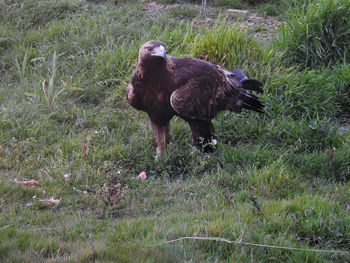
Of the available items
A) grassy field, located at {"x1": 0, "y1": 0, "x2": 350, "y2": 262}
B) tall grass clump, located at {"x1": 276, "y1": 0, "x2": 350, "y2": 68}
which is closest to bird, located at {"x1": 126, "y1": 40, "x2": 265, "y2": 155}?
grassy field, located at {"x1": 0, "y1": 0, "x2": 350, "y2": 262}

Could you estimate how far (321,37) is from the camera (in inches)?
263

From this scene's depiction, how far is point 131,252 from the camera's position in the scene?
308 centimetres

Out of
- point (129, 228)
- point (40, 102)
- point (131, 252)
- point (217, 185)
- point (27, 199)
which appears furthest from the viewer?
point (40, 102)

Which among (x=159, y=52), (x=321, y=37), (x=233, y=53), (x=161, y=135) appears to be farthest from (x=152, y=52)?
(x=321, y=37)

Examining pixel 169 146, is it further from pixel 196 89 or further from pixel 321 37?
pixel 321 37

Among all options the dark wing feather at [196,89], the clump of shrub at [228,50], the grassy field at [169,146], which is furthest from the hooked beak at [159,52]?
the clump of shrub at [228,50]

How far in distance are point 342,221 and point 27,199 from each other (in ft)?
8.52

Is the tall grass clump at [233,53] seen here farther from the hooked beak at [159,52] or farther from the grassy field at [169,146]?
the hooked beak at [159,52]

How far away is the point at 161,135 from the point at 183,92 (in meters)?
0.68

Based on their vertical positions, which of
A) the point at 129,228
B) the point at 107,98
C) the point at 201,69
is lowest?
the point at 107,98

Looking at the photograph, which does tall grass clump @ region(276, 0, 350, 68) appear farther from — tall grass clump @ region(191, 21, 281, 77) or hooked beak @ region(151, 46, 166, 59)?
hooked beak @ region(151, 46, 166, 59)

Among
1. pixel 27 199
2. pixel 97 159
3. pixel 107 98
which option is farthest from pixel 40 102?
pixel 27 199

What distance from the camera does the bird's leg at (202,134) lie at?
4.97m

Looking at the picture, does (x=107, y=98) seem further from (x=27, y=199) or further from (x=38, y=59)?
(x=27, y=199)
